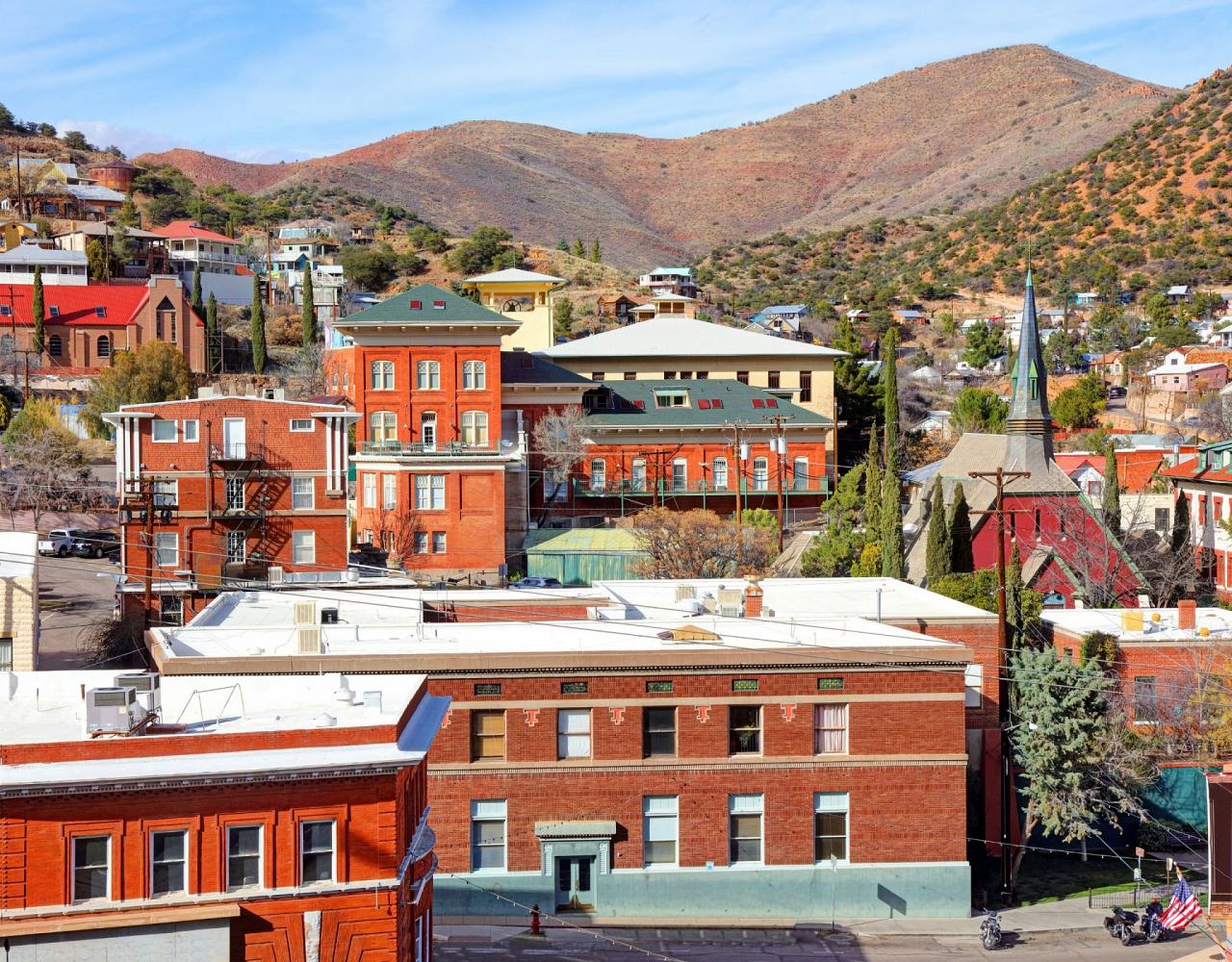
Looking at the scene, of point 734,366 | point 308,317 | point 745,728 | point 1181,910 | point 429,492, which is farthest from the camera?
point 308,317

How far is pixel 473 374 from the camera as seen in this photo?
2849 inches

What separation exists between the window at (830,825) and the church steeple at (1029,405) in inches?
1446

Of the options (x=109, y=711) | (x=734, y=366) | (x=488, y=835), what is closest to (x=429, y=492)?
(x=734, y=366)

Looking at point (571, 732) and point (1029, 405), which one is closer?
point (571, 732)

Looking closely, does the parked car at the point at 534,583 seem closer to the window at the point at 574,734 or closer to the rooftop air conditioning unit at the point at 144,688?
the window at the point at 574,734

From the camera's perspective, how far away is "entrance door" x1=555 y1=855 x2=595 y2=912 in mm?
35156

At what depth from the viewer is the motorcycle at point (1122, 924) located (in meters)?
35.5

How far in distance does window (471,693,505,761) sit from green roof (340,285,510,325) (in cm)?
3824

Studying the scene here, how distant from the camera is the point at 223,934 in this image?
20.8m

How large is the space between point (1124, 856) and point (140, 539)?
35064mm

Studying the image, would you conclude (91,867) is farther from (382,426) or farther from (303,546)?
(382,426)

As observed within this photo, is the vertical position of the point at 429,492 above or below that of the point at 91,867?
above

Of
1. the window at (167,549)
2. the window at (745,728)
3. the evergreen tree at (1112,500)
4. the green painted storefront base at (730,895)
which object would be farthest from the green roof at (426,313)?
the green painted storefront base at (730,895)

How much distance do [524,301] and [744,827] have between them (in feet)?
229
